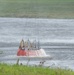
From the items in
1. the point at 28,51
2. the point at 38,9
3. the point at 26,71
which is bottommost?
the point at 28,51

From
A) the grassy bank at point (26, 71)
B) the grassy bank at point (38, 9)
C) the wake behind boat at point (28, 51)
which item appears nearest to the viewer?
the grassy bank at point (26, 71)

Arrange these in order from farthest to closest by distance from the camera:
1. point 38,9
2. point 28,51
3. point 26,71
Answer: point 38,9 → point 28,51 → point 26,71

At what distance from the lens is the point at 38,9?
76812 millimetres

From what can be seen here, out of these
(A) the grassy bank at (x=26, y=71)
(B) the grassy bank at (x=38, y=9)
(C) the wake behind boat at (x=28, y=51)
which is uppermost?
(B) the grassy bank at (x=38, y=9)

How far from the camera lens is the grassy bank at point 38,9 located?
69125 millimetres

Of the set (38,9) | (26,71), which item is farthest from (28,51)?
(38,9)

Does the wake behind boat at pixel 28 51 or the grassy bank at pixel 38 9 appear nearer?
the wake behind boat at pixel 28 51

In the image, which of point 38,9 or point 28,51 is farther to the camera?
point 38,9

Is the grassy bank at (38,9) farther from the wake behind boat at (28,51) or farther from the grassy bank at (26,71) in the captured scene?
the grassy bank at (26,71)

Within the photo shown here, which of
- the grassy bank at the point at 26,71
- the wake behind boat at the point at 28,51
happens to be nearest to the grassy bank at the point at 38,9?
the wake behind boat at the point at 28,51

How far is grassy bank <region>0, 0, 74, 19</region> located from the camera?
6912 centimetres

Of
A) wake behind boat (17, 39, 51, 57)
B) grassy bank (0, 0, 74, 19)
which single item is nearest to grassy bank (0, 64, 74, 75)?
wake behind boat (17, 39, 51, 57)

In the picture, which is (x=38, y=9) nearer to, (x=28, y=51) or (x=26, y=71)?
(x=28, y=51)

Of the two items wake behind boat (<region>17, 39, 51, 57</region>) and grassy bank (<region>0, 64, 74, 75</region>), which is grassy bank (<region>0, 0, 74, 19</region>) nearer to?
wake behind boat (<region>17, 39, 51, 57</region>)
